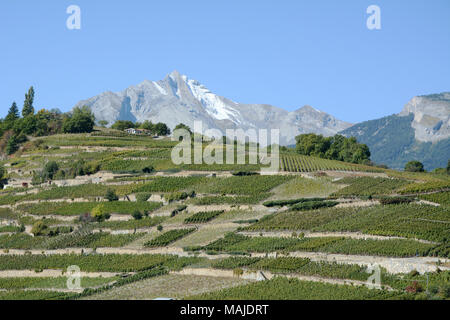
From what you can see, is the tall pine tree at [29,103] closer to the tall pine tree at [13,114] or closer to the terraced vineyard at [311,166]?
the tall pine tree at [13,114]

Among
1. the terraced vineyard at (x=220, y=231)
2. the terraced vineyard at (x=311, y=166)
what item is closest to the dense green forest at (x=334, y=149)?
the terraced vineyard at (x=311, y=166)

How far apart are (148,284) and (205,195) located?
21634 millimetres

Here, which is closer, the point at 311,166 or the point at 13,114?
the point at 311,166

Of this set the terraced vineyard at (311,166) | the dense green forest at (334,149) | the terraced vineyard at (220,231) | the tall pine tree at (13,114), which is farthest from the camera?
the tall pine tree at (13,114)

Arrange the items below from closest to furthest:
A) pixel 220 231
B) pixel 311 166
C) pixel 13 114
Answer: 1. pixel 220 231
2. pixel 311 166
3. pixel 13 114

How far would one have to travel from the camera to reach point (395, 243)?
55969 millimetres

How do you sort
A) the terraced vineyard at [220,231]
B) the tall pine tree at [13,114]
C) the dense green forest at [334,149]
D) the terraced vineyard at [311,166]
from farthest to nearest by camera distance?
the tall pine tree at [13,114] → the dense green forest at [334,149] → the terraced vineyard at [311,166] → the terraced vineyard at [220,231]

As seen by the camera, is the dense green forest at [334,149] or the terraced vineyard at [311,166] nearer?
the terraced vineyard at [311,166]

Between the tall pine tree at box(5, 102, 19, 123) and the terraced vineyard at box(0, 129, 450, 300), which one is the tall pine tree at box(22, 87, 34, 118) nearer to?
the tall pine tree at box(5, 102, 19, 123)

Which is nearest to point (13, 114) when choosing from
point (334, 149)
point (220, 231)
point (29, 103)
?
point (29, 103)

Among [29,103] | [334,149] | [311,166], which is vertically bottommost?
[311,166]

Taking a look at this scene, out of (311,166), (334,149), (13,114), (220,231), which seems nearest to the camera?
(220,231)

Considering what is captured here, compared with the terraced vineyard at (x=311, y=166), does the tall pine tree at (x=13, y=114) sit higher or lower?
higher

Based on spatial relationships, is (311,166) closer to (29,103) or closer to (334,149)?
(334,149)
